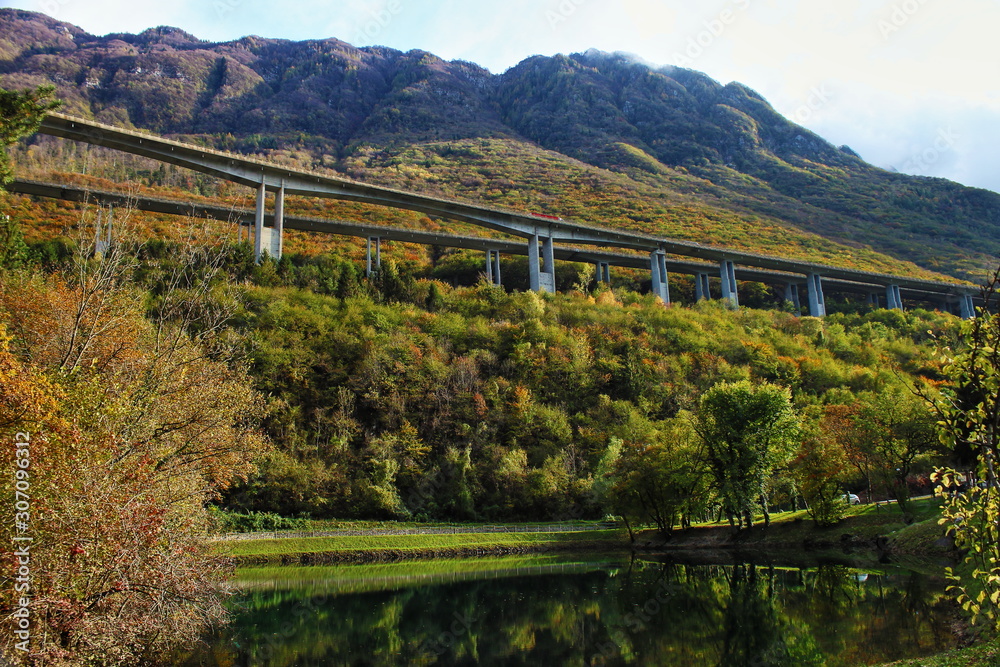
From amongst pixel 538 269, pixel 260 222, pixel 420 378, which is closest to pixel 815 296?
pixel 538 269

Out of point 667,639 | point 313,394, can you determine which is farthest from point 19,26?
point 667,639

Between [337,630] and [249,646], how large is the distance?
3039 millimetres

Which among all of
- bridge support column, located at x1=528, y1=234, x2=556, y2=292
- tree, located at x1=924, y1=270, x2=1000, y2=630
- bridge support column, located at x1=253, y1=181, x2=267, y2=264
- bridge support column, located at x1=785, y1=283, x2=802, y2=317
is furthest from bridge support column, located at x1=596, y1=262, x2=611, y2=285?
tree, located at x1=924, y1=270, x2=1000, y2=630

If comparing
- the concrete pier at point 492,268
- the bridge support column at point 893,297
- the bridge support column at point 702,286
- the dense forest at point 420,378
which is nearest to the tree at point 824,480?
the dense forest at point 420,378

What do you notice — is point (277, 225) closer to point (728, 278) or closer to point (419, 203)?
point (419, 203)

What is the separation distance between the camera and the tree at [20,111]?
20.4m

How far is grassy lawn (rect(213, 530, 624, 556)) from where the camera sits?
39.3 metres

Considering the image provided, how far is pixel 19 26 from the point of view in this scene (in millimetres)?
188750

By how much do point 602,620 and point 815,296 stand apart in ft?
296

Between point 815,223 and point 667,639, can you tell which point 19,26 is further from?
point 667,639

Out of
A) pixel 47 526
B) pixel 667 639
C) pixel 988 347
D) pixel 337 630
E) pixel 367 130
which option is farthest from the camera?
pixel 367 130

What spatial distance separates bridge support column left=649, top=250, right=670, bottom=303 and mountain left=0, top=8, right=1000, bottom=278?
610 inches

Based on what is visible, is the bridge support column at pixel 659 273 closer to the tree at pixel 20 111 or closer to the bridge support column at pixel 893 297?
the bridge support column at pixel 893 297

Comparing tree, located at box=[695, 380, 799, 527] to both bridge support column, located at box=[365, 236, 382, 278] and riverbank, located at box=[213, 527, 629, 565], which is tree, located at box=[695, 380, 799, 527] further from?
bridge support column, located at box=[365, 236, 382, 278]
